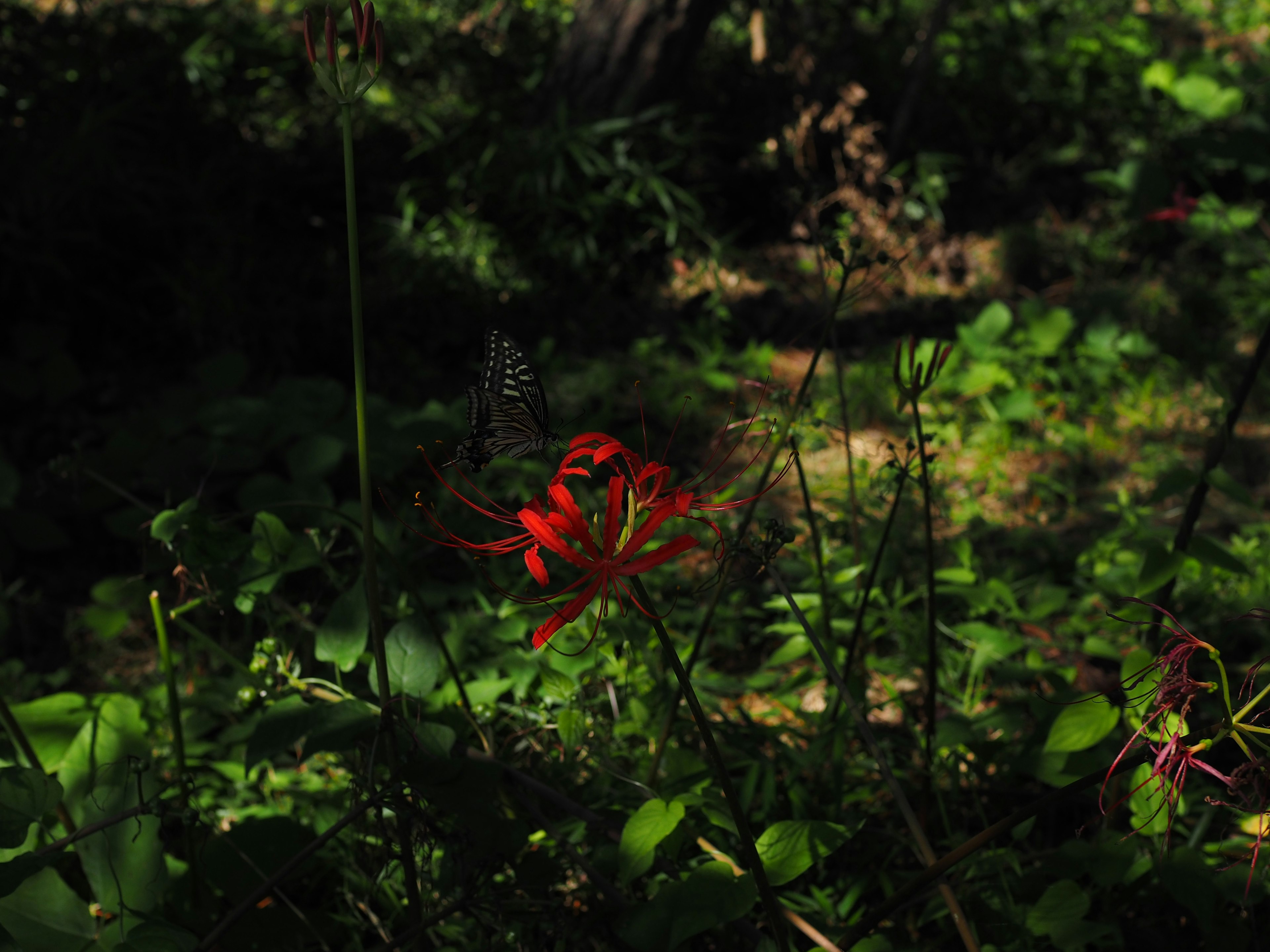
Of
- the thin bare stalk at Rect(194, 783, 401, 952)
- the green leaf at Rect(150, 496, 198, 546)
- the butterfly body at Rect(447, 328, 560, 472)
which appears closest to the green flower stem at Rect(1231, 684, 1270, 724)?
the butterfly body at Rect(447, 328, 560, 472)

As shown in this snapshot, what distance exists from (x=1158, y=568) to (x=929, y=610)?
15.3 inches

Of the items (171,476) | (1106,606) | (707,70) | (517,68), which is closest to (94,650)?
(171,476)

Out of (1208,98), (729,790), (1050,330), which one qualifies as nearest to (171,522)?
(729,790)

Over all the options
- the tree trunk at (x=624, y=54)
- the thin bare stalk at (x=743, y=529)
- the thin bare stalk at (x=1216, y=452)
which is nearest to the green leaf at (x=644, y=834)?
the thin bare stalk at (x=743, y=529)

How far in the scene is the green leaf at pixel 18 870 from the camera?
3.30 ft

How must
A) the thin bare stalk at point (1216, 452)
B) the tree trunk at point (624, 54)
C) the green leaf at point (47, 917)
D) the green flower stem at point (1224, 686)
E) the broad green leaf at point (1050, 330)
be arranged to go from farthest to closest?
the tree trunk at point (624, 54)
the broad green leaf at point (1050, 330)
the thin bare stalk at point (1216, 452)
the green leaf at point (47, 917)
the green flower stem at point (1224, 686)

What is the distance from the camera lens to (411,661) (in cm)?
128

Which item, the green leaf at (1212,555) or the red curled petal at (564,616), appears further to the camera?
the green leaf at (1212,555)

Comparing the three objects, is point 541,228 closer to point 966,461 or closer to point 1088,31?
point 966,461

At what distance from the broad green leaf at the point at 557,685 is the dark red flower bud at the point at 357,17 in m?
0.89

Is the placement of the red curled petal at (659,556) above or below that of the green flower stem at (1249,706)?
above

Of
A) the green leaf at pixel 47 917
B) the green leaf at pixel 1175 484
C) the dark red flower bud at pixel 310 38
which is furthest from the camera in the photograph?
the green leaf at pixel 1175 484

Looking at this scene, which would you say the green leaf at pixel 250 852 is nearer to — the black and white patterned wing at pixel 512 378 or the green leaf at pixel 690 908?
the green leaf at pixel 690 908

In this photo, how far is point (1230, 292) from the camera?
12.7 ft
